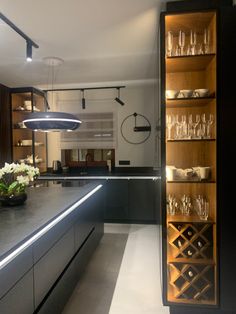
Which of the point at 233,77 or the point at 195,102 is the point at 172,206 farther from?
the point at 233,77

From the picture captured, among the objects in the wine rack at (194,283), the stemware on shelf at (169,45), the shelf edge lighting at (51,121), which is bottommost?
the wine rack at (194,283)

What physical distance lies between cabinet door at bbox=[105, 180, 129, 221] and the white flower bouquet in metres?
2.21

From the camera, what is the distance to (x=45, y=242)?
5.60 feet

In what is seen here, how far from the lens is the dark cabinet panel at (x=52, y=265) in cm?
162

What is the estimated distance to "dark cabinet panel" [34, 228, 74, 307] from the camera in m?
1.62

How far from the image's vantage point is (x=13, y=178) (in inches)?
88.3

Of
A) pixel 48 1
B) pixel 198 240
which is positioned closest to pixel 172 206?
pixel 198 240

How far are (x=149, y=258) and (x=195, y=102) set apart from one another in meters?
2.02

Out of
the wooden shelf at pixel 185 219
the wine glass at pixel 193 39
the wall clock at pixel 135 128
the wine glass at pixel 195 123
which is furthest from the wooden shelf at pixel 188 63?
the wall clock at pixel 135 128

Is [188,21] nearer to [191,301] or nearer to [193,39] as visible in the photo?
[193,39]

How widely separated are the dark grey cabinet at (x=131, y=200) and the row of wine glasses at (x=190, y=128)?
7.10ft

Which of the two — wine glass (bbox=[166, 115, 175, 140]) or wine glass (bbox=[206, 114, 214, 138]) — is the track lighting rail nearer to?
wine glass (bbox=[166, 115, 175, 140])

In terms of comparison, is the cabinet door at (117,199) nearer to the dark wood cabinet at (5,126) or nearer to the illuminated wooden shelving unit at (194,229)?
the dark wood cabinet at (5,126)

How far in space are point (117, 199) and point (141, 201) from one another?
1.42 ft
